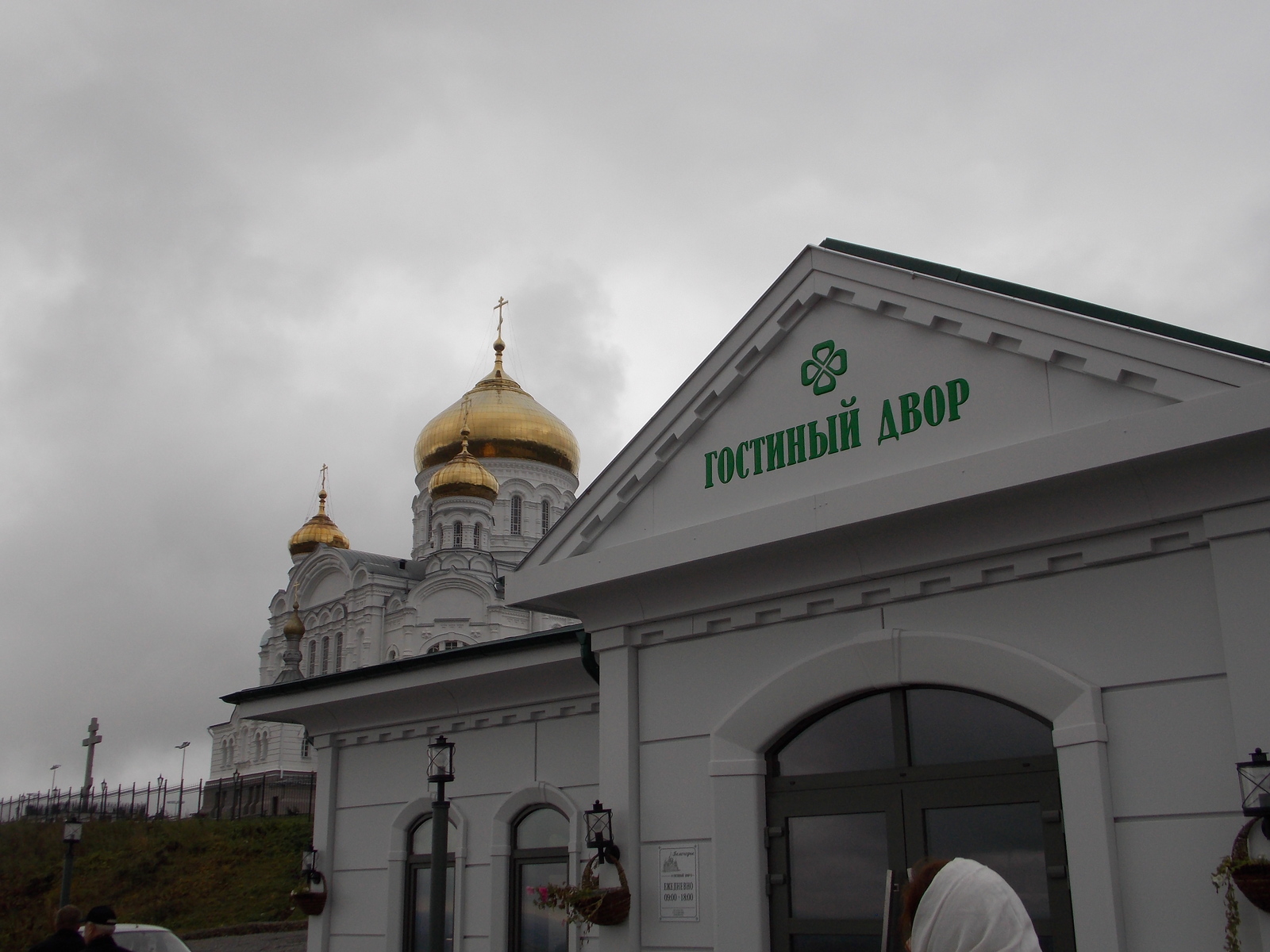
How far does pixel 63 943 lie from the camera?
7602 millimetres

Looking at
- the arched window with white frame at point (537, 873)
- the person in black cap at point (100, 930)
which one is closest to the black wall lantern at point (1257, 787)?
the arched window with white frame at point (537, 873)

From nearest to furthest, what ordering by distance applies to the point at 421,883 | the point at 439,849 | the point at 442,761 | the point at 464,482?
the point at 439,849 < the point at 442,761 < the point at 421,883 < the point at 464,482

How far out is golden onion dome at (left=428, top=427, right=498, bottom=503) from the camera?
49188 millimetres

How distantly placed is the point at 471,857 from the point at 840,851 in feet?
14.7

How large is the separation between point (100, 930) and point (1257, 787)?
6.81 meters

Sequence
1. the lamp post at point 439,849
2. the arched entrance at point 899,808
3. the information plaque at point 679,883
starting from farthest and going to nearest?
the lamp post at point 439,849
the information plaque at point 679,883
the arched entrance at point 899,808

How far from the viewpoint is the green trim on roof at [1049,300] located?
666 cm

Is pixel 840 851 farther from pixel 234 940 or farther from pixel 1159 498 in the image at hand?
pixel 234 940

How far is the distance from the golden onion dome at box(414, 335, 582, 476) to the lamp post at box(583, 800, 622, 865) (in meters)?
44.8

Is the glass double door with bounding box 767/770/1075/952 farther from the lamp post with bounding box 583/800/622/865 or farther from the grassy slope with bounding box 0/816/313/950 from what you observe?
the grassy slope with bounding box 0/816/313/950

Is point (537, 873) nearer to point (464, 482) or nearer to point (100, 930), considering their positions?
point (100, 930)

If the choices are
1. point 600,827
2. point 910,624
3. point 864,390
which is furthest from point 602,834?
point 864,390

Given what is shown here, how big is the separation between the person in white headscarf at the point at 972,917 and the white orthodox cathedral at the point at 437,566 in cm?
4023

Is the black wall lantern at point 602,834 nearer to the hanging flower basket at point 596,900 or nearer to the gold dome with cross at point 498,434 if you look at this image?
the hanging flower basket at point 596,900
